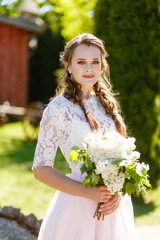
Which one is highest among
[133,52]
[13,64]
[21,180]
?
[13,64]

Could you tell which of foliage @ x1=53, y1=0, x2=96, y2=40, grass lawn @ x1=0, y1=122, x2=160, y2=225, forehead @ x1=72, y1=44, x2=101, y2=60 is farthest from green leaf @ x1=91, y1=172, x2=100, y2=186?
foliage @ x1=53, y1=0, x2=96, y2=40

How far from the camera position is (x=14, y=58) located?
1844cm

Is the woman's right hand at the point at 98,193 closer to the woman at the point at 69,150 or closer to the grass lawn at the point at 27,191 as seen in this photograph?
the woman at the point at 69,150

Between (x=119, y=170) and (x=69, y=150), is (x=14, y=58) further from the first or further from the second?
(x=119, y=170)

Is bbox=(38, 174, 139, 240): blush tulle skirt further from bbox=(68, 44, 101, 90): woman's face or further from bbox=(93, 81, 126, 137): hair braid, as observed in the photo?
bbox=(68, 44, 101, 90): woman's face

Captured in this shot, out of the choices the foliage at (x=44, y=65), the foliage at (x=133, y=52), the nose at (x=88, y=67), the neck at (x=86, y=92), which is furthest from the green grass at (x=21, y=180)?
the foliage at (x=44, y=65)

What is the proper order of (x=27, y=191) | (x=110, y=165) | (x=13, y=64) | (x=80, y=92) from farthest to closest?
1. (x=13, y=64)
2. (x=27, y=191)
3. (x=80, y=92)
4. (x=110, y=165)

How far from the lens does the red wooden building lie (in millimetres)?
17969

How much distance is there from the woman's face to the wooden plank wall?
1538 cm

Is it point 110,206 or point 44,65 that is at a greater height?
point 44,65

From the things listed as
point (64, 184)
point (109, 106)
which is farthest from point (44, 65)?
point (64, 184)

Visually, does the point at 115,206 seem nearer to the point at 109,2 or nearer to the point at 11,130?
the point at 109,2

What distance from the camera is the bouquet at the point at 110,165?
92.8 inches

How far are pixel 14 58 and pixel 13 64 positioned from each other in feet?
0.92
